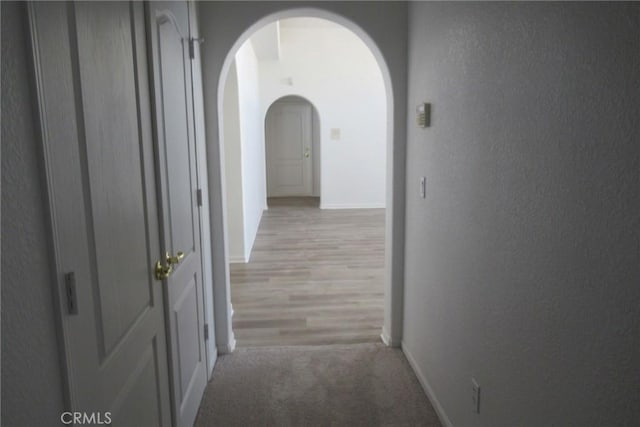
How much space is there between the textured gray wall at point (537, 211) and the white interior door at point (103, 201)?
120 centimetres

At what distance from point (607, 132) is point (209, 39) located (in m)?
2.26

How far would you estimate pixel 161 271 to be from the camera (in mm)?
1643

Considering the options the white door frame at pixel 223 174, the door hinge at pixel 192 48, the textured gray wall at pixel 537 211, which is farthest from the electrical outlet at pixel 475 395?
the door hinge at pixel 192 48

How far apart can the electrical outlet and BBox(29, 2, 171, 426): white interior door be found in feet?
4.03

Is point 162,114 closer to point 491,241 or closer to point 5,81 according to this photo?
point 5,81

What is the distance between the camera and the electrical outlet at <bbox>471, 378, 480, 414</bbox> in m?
1.73

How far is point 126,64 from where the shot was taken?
4.48ft

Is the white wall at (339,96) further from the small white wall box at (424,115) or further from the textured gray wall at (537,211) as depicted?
the textured gray wall at (537,211)

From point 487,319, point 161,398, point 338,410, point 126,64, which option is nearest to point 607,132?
point 487,319

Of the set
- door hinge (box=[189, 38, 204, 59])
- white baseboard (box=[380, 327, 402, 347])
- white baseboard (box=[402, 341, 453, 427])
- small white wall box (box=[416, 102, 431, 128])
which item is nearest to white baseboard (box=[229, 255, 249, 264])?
white baseboard (box=[380, 327, 402, 347])

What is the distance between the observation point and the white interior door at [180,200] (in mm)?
1709

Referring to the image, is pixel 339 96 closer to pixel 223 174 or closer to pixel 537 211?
pixel 223 174

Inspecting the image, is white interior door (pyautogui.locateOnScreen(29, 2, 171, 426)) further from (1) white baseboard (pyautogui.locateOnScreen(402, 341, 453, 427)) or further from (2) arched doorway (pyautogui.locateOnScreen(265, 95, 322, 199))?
(2) arched doorway (pyautogui.locateOnScreen(265, 95, 322, 199))

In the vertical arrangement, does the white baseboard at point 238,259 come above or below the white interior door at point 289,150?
below
